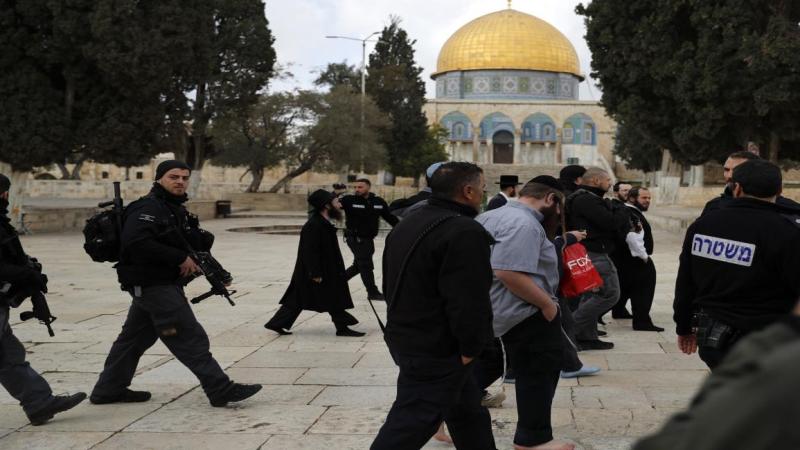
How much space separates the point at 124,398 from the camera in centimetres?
551

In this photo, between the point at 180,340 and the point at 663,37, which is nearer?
the point at 180,340

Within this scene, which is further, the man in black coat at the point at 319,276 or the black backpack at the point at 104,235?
the man in black coat at the point at 319,276

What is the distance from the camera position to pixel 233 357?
7.14 m

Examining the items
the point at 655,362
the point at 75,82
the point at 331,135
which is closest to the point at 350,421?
the point at 655,362

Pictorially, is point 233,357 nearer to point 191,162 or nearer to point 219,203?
point 219,203

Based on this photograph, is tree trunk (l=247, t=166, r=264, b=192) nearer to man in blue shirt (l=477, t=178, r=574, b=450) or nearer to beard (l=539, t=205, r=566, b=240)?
beard (l=539, t=205, r=566, b=240)

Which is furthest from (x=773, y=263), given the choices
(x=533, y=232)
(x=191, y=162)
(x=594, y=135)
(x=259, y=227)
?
(x=594, y=135)

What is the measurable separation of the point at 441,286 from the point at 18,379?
2834mm

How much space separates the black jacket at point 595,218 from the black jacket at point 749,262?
3323mm

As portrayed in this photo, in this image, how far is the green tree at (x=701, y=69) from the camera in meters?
17.5

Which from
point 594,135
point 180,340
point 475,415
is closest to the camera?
point 475,415

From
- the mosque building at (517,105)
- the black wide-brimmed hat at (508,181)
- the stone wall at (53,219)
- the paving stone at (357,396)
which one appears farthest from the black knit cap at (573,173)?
the mosque building at (517,105)

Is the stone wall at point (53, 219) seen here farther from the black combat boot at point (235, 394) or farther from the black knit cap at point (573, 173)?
the black combat boot at point (235, 394)

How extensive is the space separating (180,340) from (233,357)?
1.95m
